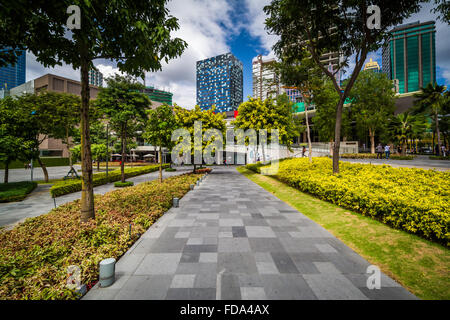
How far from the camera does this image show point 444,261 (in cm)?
378

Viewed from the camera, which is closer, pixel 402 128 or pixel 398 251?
pixel 398 251

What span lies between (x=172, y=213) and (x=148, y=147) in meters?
51.7

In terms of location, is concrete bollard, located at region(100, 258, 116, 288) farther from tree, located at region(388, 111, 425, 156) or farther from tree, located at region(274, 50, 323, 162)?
tree, located at region(388, 111, 425, 156)

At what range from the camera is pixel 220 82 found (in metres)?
152

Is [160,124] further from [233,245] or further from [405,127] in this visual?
[405,127]

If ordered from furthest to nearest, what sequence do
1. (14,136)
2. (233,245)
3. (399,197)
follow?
(14,136), (399,197), (233,245)

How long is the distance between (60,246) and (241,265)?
4.15m

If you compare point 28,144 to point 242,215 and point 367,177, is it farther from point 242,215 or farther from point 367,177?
point 367,177

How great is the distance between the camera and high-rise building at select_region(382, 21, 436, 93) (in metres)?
138

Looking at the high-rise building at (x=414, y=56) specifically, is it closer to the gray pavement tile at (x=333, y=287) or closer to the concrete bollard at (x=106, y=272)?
the gray pavement tile at (x=333, y=287)

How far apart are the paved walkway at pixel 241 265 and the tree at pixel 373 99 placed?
111 feet

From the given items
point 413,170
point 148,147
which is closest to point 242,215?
point 413,170

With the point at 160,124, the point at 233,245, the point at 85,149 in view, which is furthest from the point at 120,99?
the point at 233,245

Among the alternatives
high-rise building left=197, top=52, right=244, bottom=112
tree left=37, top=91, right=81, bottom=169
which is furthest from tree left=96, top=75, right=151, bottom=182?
high-rise building left=197, top=52, right=244, bottom=112
